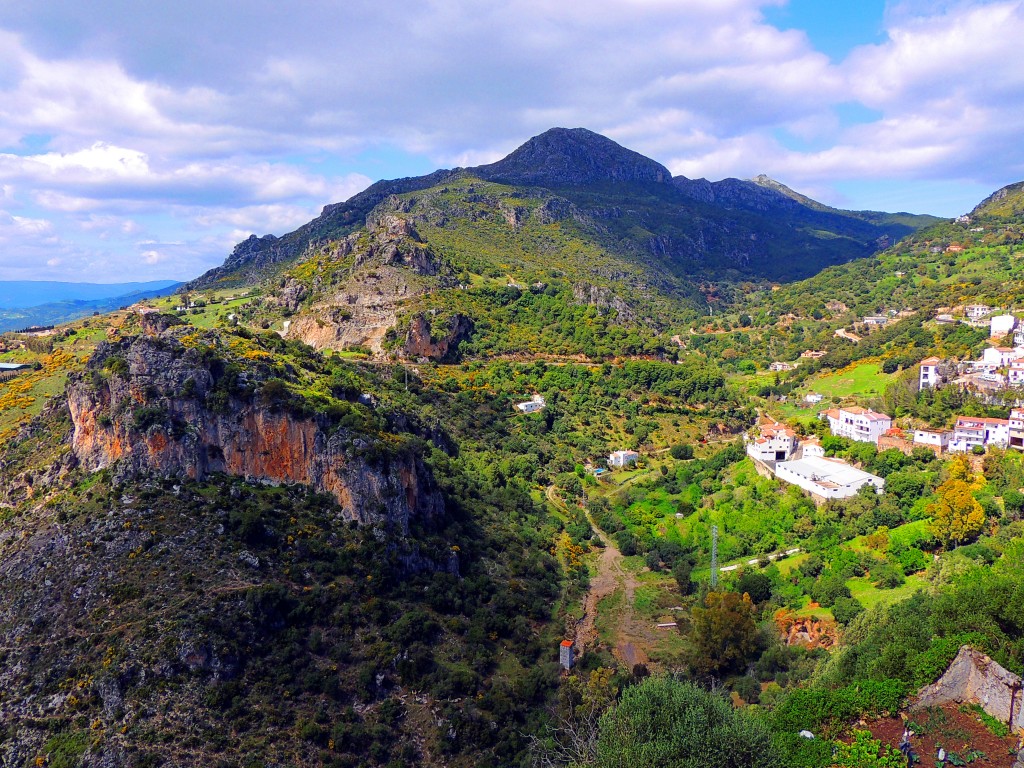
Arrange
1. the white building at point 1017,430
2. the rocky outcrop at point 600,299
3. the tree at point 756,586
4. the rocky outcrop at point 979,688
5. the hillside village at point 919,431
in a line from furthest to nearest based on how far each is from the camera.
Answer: the rocky outcrop at point 600,299 → the hillside village at point 919,431 → the white building at point 1017,430 → the tree at point 756,586 → the rocky outcrop at point 979,688

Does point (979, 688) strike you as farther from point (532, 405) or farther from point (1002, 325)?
point (1002, 325)

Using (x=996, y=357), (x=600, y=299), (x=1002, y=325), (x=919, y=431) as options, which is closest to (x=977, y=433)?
(x=919, y=431)

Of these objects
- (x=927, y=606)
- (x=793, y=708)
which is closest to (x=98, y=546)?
(x=793, y=708)

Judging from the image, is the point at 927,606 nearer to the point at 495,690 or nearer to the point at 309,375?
the point at 495,690

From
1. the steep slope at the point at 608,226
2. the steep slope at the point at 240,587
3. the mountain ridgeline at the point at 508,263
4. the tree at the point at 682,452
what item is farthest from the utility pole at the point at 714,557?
the steep slope at the point at 608,226

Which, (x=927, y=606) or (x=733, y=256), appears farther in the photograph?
(x=733, y=256)

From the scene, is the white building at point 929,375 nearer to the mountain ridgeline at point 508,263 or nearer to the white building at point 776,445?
the white building at point 776,445
